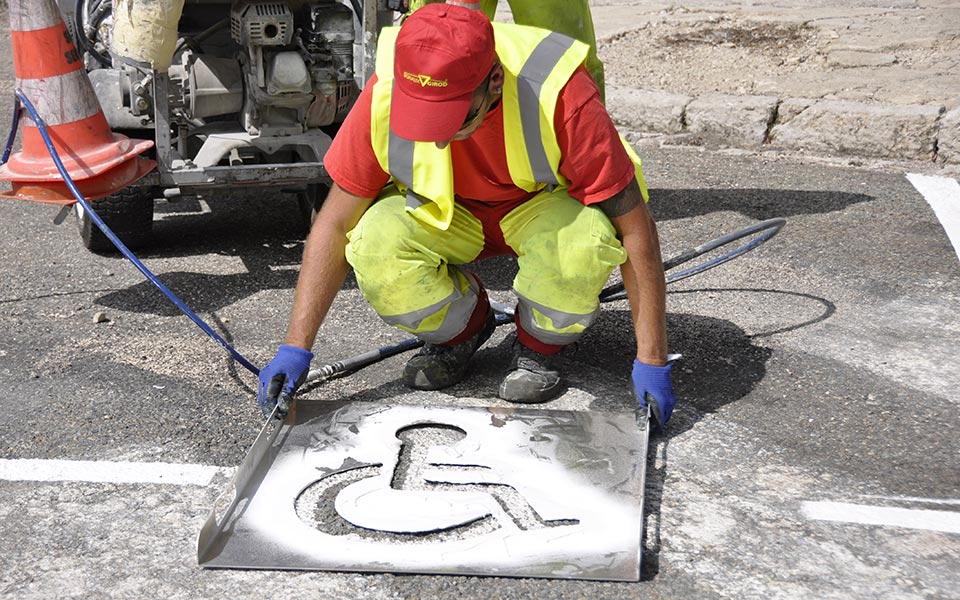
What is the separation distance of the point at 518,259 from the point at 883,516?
4.13 feet

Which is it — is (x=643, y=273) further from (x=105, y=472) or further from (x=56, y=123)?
(x=56, y=123)

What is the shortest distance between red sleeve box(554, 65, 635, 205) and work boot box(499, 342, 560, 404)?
64 centimetres

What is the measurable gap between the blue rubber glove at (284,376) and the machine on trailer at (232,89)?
4.81 feet

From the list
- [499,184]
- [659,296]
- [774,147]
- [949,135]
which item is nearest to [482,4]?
[499,184]

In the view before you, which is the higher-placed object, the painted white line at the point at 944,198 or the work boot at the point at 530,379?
the work boot at the point at 530,379

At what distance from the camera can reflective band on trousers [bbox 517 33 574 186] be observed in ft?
9.72

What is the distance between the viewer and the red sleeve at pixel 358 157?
3105 mm

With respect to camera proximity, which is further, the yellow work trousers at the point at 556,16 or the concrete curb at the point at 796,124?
the concrete curb at the point at 796,124

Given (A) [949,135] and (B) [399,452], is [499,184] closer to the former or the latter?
(B) [399,452]

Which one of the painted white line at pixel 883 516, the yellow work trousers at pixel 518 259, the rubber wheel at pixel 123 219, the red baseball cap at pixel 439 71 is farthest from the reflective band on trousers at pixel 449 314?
the rubber wheel at pixel 123 219

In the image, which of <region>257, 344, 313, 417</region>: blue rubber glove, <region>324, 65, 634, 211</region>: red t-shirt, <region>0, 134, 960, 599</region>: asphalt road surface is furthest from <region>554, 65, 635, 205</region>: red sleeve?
<region>257, 344, 313, 417</region>: blue rubber glove

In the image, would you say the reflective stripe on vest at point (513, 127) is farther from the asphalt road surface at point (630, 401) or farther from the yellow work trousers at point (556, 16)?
the yellow work trousers at point (556, 16)

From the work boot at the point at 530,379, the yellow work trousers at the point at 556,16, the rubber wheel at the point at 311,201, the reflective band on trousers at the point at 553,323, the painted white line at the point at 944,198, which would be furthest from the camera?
the painted white line at the point at 944,198

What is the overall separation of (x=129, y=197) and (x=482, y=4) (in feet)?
5.72
